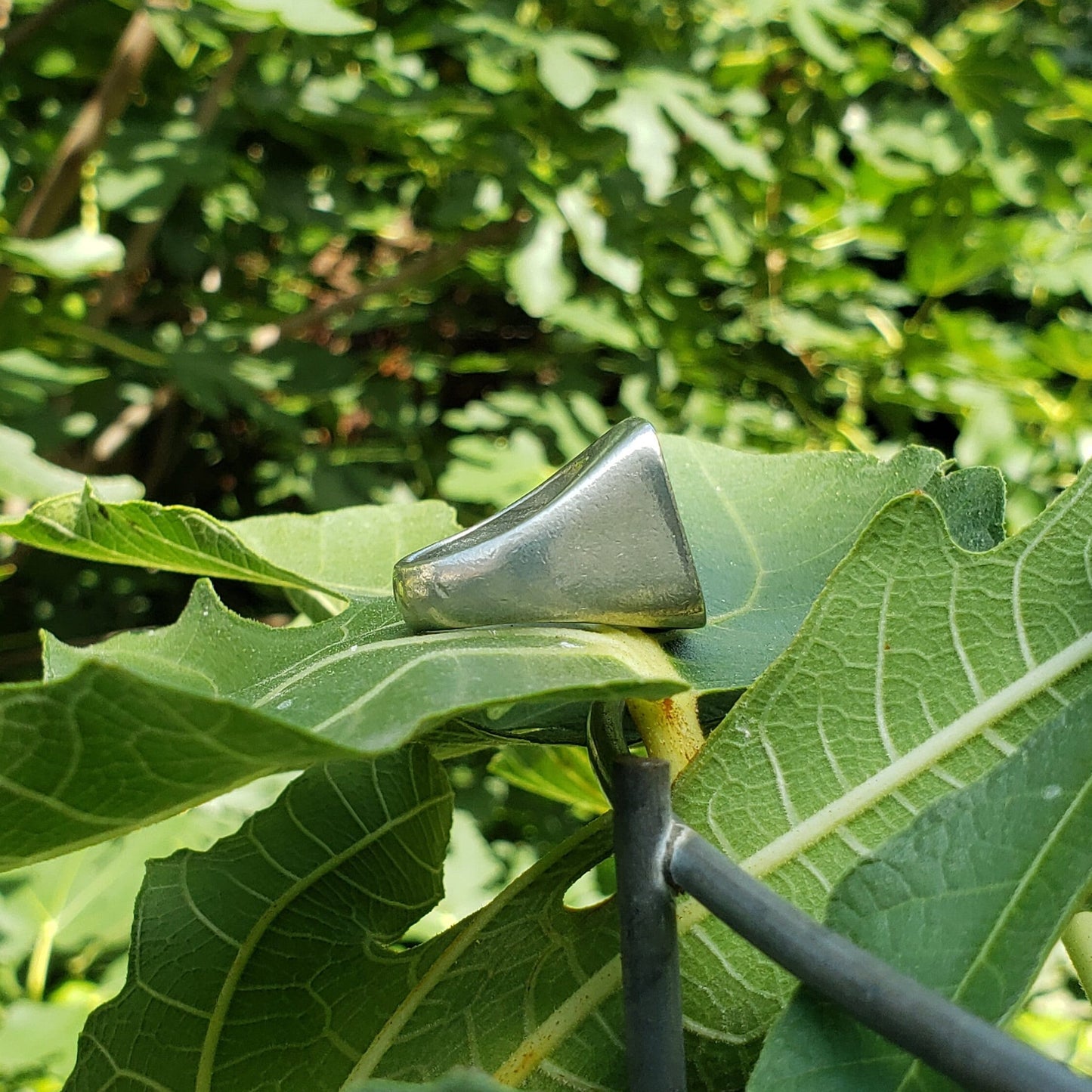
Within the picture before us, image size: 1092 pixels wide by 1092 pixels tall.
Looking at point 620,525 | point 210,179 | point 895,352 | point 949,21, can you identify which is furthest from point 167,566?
point 949,21

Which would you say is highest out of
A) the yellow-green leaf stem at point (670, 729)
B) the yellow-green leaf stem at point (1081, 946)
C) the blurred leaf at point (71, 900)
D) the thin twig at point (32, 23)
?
the yellow-green leaf stem at point (670, 729)

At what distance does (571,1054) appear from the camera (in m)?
0.25

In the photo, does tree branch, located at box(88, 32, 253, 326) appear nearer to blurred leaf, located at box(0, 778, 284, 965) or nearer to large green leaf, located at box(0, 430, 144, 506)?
large green leaf, located at box(0, 430, 144, 506)

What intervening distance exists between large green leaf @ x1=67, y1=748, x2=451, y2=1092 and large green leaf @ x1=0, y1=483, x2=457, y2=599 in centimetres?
8

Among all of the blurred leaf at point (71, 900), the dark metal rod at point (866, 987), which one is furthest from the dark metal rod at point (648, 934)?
the blurred leaf at point (71, 900)

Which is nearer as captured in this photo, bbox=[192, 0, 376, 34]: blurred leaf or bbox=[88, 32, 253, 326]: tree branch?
bbox=[192, 0, 376, 34]: blurred leaf

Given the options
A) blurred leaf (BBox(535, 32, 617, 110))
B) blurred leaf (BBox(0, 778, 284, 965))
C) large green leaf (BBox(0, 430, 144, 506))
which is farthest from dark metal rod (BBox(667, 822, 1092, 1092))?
blurred leaf (BBox(535, 32, 617, 110))

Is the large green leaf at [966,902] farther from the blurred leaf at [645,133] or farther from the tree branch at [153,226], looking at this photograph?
Result: the tree branch at [153,226]

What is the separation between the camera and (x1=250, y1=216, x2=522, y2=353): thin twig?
1304 millimetres

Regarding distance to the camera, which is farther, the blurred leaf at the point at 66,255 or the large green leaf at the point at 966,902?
the blurred leaf at the point at 66,255

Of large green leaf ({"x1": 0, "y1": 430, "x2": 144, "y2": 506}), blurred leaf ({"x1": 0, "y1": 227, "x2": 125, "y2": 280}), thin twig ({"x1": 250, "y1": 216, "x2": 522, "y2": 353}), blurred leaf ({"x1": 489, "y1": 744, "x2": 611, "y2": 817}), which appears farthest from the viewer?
thin twig ({"x1": 250, "y1": 216, "x2": 522, "y2": 353})

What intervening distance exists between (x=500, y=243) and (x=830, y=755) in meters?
1.16

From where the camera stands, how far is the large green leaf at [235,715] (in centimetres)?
18

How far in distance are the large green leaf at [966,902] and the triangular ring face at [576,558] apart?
81 millimetres
